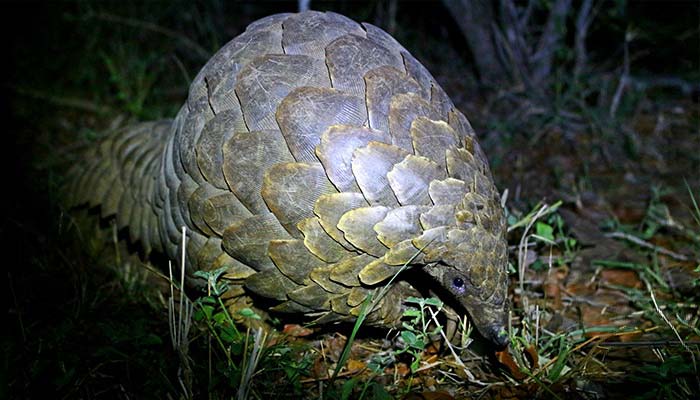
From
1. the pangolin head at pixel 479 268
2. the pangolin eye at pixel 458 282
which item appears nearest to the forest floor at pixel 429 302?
the pangolin head at pixel 479 268

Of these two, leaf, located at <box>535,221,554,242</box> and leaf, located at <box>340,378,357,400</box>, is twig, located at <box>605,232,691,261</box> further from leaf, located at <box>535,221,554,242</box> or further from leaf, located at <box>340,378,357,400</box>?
leaf, located at <box>340,378,357,400</box>

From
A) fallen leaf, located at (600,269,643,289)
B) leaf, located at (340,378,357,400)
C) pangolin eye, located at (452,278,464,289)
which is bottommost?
fallen leaf, located at (600,269,643,289)

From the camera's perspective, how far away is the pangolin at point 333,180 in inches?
78.6

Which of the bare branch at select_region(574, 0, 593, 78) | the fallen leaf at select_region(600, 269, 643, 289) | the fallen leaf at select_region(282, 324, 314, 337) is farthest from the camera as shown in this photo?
the bare branch at select_region(574, 0, 593, 78)

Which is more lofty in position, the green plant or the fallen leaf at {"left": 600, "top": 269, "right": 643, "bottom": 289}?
the green plant

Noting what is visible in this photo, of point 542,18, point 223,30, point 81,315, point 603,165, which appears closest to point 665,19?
point 542,18

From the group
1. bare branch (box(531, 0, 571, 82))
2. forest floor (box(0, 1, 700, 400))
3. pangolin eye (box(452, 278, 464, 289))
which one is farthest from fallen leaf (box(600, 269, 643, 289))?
bare branch (box(531, 0, 571, 82))

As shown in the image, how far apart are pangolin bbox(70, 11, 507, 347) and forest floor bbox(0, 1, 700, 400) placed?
0.68 feet

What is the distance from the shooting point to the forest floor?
2143mm

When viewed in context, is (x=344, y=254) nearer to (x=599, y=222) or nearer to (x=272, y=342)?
(x=272, y=342)

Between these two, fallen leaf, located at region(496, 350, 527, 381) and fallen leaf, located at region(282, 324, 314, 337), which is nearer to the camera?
fallen leaf, located at region(496, 350, 527, 381)

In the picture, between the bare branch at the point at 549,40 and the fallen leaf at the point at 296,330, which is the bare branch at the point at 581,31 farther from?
the fallen leaf at the point at 296,330

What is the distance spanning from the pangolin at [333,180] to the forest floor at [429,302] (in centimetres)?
21

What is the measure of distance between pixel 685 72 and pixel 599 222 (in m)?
2.28
